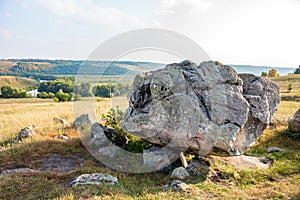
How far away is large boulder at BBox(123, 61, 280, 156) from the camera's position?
10.9 metres

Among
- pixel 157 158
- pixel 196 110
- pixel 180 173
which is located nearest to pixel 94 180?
pixel 157 158

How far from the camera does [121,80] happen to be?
16219mm

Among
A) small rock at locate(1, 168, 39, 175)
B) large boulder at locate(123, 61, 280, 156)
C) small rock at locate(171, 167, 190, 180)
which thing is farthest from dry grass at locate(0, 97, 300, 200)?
large boulder at locate(123, 61, 280, 156)

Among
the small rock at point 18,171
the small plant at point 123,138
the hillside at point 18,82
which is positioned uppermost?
the small plant at point 123,138

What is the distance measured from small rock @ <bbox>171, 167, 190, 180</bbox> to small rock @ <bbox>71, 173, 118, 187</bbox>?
2409mm

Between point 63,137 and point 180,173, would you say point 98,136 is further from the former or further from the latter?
point 180,173

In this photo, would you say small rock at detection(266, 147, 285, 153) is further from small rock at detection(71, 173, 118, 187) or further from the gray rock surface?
small rock at detection(71, 173, 118, 187)

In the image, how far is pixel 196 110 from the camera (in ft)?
36.2

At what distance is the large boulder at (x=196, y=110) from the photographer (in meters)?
10.9

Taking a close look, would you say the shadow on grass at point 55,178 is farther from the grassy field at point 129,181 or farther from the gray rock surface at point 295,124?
the gray rock surface at point 295,124

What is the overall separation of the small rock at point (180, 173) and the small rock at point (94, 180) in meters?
2.41

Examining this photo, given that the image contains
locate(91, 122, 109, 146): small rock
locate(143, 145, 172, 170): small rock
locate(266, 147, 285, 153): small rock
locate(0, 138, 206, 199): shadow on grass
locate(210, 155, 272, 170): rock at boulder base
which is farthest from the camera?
locate(266, 147, 285, 153): small rock

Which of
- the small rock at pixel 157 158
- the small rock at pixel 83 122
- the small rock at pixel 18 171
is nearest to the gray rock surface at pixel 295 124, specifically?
the small rock at pixel 157 158

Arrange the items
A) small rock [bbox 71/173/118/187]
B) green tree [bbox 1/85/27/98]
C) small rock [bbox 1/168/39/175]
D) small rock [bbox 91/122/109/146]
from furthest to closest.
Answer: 1. green tree [bbox 1/85/27/98]
2. small rock [bbox 91/122/109/146]
3. small rock [bbox 1/168/39/175]
4. small rock [bbox 71/173/118/187]
